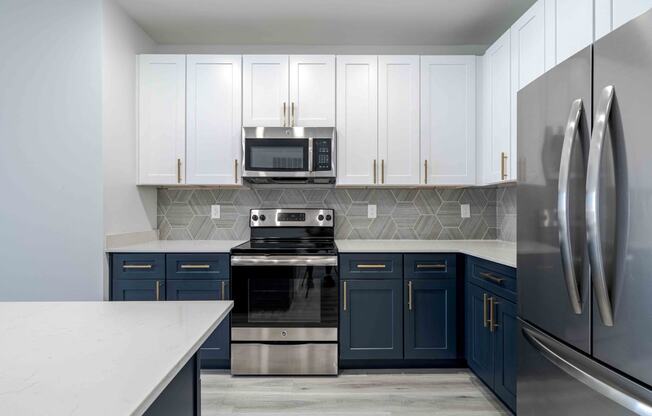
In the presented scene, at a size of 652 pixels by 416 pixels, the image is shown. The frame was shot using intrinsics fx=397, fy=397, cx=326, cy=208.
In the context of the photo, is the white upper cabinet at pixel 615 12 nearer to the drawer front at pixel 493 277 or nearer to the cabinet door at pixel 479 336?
the drawer front at pixel 493 277

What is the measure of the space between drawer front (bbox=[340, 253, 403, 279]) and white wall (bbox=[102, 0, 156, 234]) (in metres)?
1.61

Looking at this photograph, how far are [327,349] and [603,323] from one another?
188 cm

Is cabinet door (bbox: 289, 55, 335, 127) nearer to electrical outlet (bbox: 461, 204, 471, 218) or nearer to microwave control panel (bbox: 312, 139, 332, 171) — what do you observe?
microwave control panel (bbox: 312, 139, 332, 171)

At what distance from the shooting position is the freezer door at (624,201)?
1.00 meters

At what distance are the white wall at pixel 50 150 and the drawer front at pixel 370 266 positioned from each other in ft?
5.41

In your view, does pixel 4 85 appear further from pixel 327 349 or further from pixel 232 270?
pixel 327 349

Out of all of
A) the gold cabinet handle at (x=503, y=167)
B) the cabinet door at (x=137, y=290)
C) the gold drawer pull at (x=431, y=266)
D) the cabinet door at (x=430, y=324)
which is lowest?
the cabinet door at (x=430, y=324)

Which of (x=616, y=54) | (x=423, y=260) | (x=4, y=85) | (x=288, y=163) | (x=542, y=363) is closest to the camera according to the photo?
(x=616, y=54)

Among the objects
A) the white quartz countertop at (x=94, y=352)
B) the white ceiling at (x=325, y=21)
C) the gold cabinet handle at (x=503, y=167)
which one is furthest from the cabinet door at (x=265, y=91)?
the white quartz countertop at (x=94, y=352)

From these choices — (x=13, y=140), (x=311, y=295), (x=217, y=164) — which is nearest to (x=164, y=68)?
(x=217, y=164)

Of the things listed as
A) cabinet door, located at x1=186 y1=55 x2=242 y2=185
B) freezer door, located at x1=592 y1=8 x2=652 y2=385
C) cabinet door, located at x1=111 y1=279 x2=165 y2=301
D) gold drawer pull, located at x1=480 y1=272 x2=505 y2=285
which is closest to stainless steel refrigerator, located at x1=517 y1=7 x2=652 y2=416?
freezer door, located at x1=592 y1=8 x2=652 y2=385

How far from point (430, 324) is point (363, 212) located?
3.53 ft

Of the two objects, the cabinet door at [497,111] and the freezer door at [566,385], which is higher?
the cabinet door at [497,111]

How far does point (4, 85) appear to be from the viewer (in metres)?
2.60
